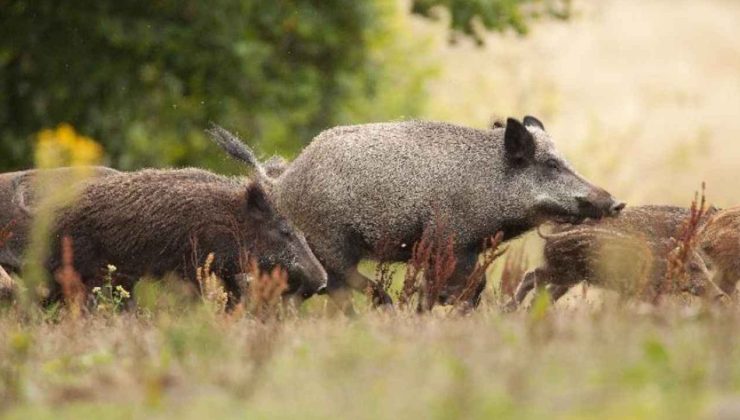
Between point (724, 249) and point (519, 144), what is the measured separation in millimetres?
1671

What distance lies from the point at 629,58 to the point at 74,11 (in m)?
25.3

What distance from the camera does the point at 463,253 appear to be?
12469 mm

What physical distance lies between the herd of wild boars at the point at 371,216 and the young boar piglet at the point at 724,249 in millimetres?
10

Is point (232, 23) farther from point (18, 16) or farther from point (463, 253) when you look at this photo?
point (463, 253)

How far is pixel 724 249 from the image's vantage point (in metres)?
12.4

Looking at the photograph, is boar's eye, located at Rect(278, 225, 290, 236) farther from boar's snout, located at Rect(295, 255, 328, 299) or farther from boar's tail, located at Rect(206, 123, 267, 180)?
boar's tail, located at Rect(206, 123, 267, 180)

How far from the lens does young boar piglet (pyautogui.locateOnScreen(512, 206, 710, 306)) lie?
1184cm

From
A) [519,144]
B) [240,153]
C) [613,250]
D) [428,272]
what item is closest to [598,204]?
[613,250]

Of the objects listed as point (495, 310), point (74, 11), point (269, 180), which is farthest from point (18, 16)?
point (495, 310)

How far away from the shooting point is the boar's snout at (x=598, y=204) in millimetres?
12406

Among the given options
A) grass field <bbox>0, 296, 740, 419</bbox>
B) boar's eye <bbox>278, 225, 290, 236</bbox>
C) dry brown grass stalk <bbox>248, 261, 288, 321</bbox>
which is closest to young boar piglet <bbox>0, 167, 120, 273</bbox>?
boar's eye <bbox>278, 225, 290, 236</bbox>

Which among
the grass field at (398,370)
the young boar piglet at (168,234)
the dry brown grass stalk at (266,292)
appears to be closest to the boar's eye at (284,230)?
the young boar piglet at (168,234)

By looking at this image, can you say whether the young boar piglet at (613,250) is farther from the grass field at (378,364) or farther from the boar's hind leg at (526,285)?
the grass field at (378,364)

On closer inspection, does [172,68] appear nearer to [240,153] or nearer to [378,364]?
[240,153]
